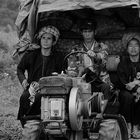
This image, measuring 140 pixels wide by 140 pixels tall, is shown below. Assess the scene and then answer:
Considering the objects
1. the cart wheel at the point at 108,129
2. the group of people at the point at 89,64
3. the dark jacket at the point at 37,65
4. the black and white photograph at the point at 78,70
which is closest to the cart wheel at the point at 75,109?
the black and white photograph at the point at 78,70

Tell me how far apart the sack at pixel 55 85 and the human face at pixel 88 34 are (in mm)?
1765

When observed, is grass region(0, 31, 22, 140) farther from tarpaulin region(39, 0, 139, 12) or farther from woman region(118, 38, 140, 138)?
tarpaulin region(39, 0, 139, 12)

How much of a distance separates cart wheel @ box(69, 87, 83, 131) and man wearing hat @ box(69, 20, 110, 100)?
1.04 metres

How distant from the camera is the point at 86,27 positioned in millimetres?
8266

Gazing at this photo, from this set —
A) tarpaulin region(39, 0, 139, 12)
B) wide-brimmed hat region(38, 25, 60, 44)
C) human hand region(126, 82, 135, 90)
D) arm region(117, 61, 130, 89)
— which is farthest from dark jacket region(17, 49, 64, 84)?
human hand region(126, 82, 135, 90)

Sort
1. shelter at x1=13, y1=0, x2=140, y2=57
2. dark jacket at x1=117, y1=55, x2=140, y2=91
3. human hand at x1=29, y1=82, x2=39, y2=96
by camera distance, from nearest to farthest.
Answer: human hand at x1=29, y1=82, x2=39, y2=96, shelter at x1=13, y1=0, x2=140, y2=57, dark jacket at x1=117, y1=55, x2=140, y2=91

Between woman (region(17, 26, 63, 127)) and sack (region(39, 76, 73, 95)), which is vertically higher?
woman (region(17, 26, 63, 127))

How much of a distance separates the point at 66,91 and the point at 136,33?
2.47 m

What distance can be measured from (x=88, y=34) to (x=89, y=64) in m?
0.64

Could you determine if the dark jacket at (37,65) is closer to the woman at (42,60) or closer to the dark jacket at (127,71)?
the woman at (42,60)

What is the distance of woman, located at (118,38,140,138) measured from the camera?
8070 millimetres

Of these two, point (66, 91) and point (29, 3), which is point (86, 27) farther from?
point (66, 91)

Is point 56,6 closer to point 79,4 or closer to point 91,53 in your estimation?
point 79,4

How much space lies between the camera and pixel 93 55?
764 cm
